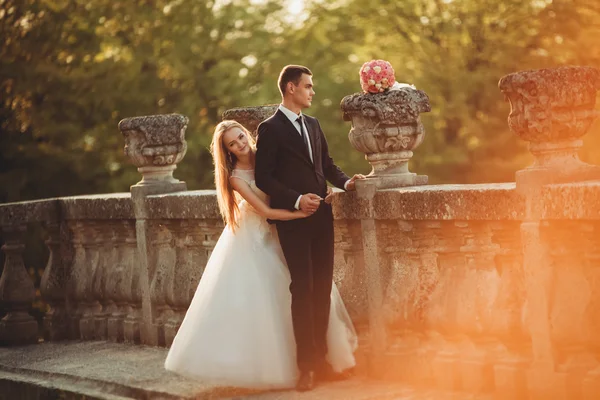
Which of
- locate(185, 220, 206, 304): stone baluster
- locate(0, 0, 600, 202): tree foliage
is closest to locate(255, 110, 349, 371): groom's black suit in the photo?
locate(185, 220, 206, 304): stone baluster

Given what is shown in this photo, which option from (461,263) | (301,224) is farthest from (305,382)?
(461,263)

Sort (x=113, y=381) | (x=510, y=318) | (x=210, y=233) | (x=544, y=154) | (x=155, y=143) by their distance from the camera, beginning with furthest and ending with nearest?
1. (x=155, y=143)
2. (x=210, y=233)
3. (x=113, y=381)
4. (x=510, y=318)
5. (x=544, y=154)

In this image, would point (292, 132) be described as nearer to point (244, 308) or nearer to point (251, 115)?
point (244, 308)

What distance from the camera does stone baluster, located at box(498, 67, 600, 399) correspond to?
7035mm

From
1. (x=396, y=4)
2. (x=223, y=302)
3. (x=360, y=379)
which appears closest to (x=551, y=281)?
(x=360, y=379)

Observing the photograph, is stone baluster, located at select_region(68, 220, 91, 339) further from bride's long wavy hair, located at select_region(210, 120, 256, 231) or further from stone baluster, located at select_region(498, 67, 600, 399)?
stone baluster, located at select_region(498, 67, 600, 399)

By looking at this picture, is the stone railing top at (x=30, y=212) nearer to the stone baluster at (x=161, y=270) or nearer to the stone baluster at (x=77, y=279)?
the stone baluster at (x=77, y=279)

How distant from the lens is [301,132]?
791 cm

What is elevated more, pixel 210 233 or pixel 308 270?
pixel 210 233

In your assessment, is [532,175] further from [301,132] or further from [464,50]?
[464,50]

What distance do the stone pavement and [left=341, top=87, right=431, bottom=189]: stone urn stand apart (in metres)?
1.31

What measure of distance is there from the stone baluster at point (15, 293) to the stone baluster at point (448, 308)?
4.83m

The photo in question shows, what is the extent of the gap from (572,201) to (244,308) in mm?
2308

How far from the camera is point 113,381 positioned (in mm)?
8961
